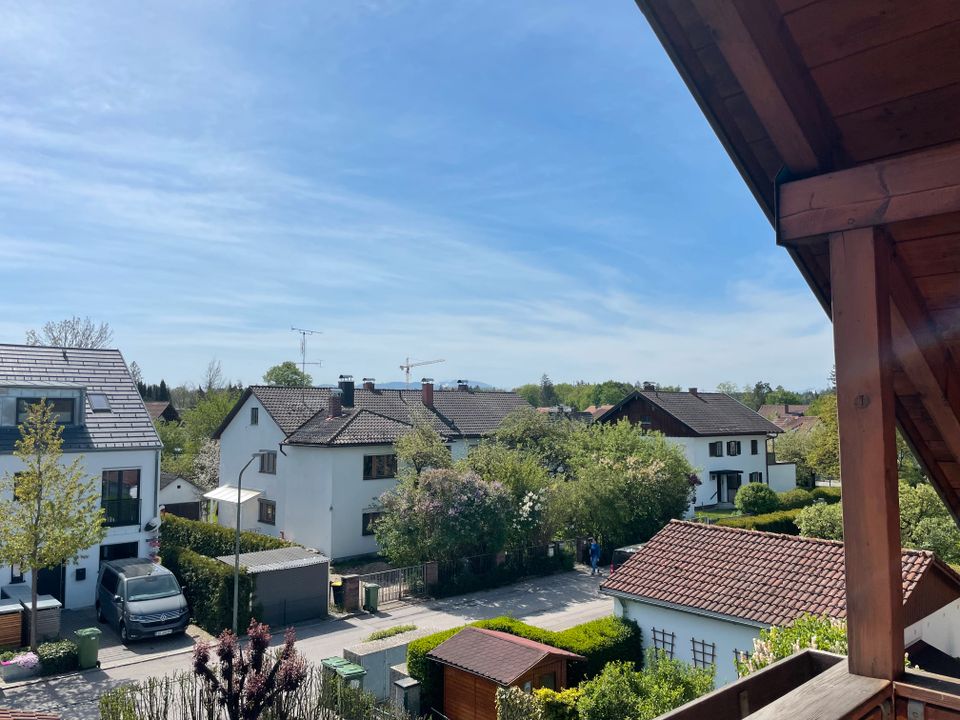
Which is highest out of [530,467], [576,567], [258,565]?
[530,467]

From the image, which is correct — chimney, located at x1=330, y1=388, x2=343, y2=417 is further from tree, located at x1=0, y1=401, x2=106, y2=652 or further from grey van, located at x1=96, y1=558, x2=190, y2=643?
tree, located at x1=0, y1=401, x2=106, y2=652

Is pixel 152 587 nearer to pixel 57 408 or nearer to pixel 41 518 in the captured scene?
pixel 41 518

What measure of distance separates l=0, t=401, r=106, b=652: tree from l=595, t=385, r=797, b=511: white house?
28.1 m

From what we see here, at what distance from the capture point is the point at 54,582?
19359 millimetres

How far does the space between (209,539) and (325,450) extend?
526cm

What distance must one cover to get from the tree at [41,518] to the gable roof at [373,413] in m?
10.4

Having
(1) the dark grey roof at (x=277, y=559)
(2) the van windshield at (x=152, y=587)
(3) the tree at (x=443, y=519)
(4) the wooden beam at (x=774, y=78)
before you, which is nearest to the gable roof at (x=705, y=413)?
(3) the tree at (x=443, y=519)

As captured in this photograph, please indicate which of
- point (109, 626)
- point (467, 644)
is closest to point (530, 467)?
point (467, 644)

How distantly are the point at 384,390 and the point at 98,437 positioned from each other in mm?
15632

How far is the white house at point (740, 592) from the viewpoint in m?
12.2

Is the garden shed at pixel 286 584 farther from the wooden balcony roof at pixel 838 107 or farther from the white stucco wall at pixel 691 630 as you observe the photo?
the wooden balcony roof at pixel 838 107

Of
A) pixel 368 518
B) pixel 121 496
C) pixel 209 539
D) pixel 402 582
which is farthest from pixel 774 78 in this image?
pixel 368 518

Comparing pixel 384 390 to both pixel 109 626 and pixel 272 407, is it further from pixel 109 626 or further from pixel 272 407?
pixel 109 626

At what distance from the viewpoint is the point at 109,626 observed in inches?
713
